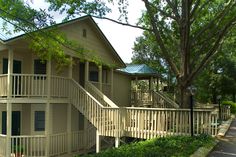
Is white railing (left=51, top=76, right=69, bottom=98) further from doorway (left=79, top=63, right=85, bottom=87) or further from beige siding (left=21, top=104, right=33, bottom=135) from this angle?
doorway (left=79, top=63, right=85, bottom=87)

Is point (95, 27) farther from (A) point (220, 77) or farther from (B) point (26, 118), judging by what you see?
(A) point (220, 77)

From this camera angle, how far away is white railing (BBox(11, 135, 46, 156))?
17734 millimetres

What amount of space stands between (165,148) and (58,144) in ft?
30.2

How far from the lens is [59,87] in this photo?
752 inches

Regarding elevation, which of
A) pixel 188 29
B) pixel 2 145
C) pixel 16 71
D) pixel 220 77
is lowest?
pixel 2 145

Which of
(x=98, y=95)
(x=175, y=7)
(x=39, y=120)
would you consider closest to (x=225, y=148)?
(x=175, y=7)

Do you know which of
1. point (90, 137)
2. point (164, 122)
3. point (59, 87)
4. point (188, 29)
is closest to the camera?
point (164, 122)

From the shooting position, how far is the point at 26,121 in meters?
20.0

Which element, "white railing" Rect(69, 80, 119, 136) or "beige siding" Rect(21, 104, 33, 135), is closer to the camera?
"white railing" Rect(69, 80, 119, 136)

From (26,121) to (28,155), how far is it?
8.49 feet

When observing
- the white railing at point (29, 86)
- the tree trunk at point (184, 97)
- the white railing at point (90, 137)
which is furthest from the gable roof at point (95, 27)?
the tree trunk at point (184, 97)

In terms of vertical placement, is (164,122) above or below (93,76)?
below

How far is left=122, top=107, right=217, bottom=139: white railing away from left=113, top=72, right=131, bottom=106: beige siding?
10.2 metres

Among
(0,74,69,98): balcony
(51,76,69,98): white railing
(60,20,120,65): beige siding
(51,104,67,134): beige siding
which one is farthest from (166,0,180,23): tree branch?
(51,104,67,134): beige siding
